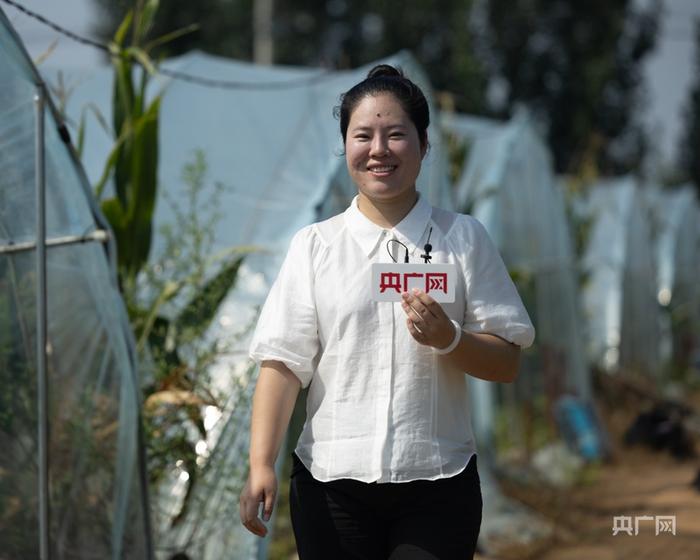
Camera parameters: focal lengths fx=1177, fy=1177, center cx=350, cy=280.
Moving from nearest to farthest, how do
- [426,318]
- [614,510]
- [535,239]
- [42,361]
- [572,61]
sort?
[426,318]
[42,361]
[614,510]
[535,239]
[572,61]

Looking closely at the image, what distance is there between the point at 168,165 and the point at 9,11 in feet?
7.34

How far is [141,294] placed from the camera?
4613 mm

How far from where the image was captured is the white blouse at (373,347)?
2.19 meters

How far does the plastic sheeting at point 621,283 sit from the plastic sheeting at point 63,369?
360 inches

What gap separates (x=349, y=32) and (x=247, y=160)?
62.3 ft

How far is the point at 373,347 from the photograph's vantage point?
7.29ft

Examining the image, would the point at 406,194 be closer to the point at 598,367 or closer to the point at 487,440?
the point at 487,440

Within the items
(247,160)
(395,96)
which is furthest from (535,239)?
(395,96)

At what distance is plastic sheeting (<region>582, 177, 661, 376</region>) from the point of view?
12.8m

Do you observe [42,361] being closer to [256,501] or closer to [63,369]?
[63,369]

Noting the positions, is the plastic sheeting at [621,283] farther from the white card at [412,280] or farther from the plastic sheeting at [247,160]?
the white card at [412,280]

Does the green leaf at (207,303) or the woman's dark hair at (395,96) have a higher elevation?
the woman's dark hair at (395,96)

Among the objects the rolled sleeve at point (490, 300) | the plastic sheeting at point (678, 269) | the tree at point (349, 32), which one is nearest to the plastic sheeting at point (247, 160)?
the rolled sleeve at point (490, 300)

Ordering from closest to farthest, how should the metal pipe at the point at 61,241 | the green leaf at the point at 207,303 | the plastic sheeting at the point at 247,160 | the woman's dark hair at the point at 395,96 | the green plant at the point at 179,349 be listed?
the woman's dark hair at the point at 395,96, the metal pipe at the point at 61,241, the green plant at the point at 179,349, the green leaf at the point at 207,303, the plastic sheeting at the point at 247,160
